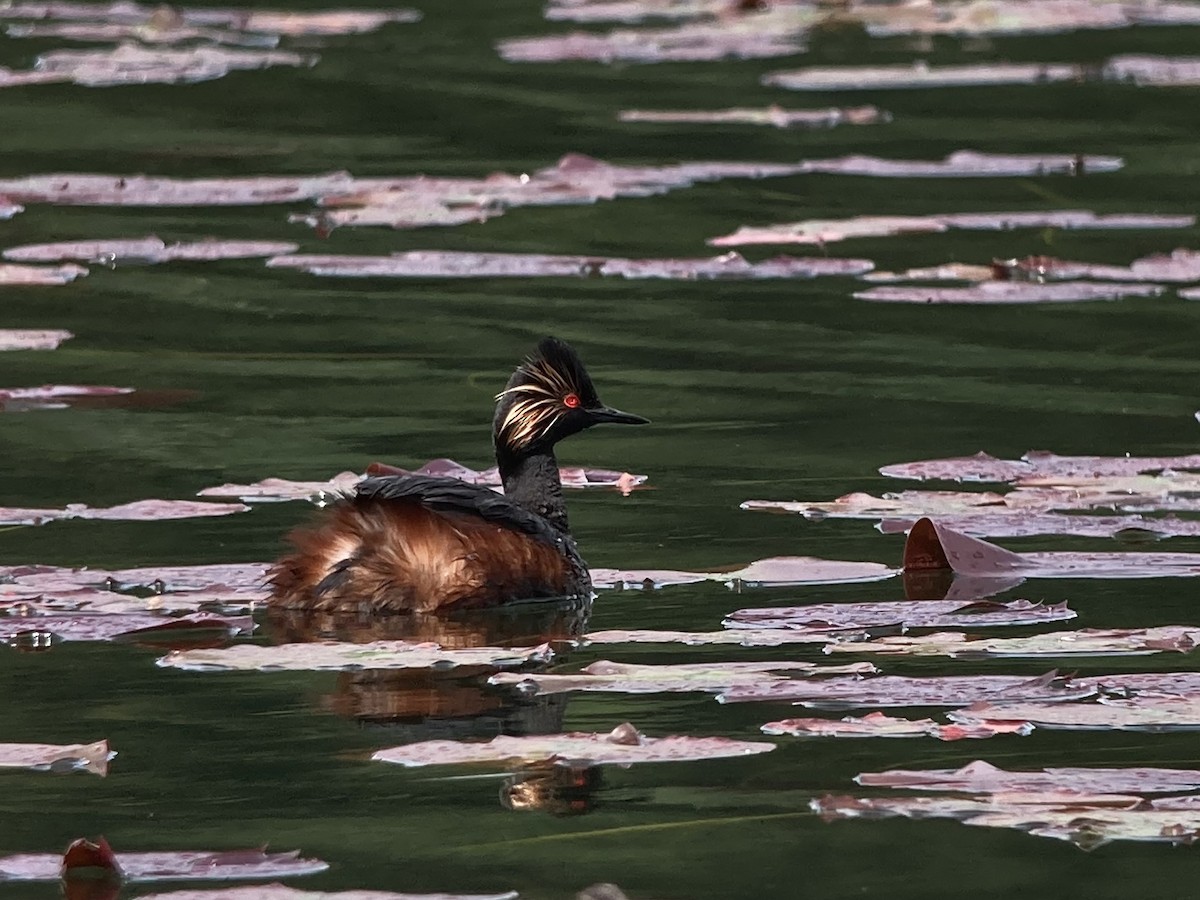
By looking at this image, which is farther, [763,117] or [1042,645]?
[763,117]

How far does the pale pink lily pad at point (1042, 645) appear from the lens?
682 centimetres

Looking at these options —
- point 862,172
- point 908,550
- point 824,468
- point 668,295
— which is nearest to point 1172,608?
point 908,550

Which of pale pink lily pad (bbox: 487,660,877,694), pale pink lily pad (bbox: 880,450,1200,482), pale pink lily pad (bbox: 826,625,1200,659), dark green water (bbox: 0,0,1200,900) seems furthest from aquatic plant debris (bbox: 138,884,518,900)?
pale pink lily pad (bbox: 880,450,1200,482)

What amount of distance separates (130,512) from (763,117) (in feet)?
30.2

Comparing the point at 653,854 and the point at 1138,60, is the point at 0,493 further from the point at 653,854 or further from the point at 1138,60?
the point at 1138,60

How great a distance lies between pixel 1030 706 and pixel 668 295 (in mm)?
6858

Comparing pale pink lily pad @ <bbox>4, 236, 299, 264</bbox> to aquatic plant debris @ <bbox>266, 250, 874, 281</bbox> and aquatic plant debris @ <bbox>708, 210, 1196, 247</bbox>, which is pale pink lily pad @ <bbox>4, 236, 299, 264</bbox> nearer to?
aquatic plant debris @ <bbox>266, 250, 874, 281</bbox>

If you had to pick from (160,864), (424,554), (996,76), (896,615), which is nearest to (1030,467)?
(896,615)

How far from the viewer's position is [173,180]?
1544cm

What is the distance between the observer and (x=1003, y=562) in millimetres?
7949

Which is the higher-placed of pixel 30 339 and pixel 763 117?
pixel 763 117

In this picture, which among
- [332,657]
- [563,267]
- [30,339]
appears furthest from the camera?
[563,267]

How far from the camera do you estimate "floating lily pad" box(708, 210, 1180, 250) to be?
44.4 ft

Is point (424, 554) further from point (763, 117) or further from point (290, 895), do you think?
point (763, 117)
